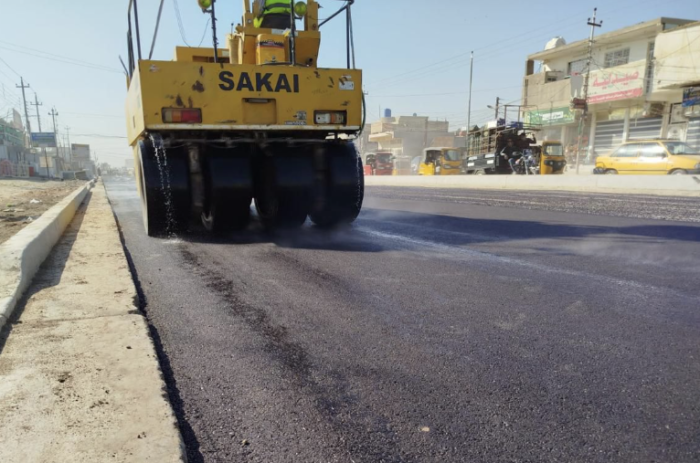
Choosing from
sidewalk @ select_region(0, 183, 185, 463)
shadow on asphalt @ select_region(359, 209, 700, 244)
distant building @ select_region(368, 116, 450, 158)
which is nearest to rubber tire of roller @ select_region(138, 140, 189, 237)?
sidewalk @ select_region(0, 183, 185, 463)

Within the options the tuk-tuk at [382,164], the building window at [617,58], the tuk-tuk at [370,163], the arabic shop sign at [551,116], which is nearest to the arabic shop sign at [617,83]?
the building window at [617,58]

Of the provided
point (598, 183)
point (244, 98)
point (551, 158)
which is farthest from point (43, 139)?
point (244, 98)

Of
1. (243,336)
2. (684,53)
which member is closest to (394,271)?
(243,336)

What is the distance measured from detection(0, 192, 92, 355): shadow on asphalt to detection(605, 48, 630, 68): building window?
35.3 meters

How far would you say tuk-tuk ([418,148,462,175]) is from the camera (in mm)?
30594

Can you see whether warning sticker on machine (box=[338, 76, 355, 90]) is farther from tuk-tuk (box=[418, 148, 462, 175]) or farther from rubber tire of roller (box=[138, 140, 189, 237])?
tuk-tuk (box=[418, 148, 462, 175])

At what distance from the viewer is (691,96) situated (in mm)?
25531

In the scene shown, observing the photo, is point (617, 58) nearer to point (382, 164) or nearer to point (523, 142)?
point (523, 142)

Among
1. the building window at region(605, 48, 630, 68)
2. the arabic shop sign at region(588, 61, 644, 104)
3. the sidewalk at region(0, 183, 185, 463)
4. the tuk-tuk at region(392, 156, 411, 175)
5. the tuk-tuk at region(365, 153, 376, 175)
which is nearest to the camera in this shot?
the sidewalk at region(0, 183, 185, 463)

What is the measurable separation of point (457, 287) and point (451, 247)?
1.74m

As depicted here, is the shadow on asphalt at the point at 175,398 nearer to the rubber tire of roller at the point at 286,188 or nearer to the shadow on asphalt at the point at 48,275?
the shadow on asphalt at the point at 48,275

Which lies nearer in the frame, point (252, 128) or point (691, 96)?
point (252, 128)

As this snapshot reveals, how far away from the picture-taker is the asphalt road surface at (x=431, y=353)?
172 centimetres

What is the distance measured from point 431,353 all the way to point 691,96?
3049cm
